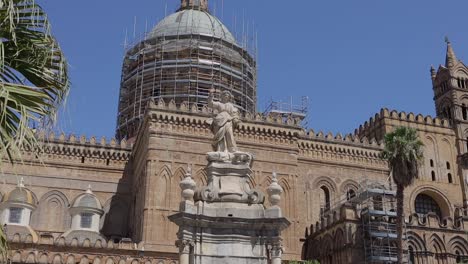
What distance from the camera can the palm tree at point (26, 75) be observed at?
612 cm

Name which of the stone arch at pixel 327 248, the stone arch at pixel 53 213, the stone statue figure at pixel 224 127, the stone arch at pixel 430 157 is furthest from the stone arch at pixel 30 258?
the stone arch at pixel 430 157

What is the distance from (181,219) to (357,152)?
31.2 m

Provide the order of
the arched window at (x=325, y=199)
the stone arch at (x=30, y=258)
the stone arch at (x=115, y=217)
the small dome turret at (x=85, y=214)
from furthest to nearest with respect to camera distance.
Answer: the arched window at (x=325, y=199)
the stone arch at (x=115, y=217)
the small dome turret at (x=85, y=214)
the stone arch at (x=30, y=258)

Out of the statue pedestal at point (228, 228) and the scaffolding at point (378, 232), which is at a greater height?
the scaffolding at point (378, 232)

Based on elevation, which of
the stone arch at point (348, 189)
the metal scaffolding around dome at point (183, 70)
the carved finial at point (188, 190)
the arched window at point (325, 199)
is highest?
Answer: the metal scaffolding around dome at point (183, 70)

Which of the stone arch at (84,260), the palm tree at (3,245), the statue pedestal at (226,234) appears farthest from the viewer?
the stone arch at (84,260)

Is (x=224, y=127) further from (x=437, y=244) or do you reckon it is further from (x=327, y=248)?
(x=437, y=244)

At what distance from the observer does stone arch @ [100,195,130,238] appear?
38500 millimetres

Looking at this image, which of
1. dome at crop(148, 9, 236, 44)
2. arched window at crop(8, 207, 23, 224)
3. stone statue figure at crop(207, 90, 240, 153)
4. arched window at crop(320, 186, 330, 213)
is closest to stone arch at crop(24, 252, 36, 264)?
arched window at crop(8, 207, 23, 224)

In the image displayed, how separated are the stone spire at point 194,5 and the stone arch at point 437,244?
Result: 29.4 m

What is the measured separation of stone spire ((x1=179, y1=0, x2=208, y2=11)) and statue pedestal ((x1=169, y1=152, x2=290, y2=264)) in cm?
4383

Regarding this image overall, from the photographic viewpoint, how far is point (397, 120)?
148 ft

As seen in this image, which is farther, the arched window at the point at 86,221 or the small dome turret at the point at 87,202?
the small dome turret at the point at 87,202

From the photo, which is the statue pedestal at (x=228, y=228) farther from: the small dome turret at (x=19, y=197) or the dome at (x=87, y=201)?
the dome at (x=87, y=201)
